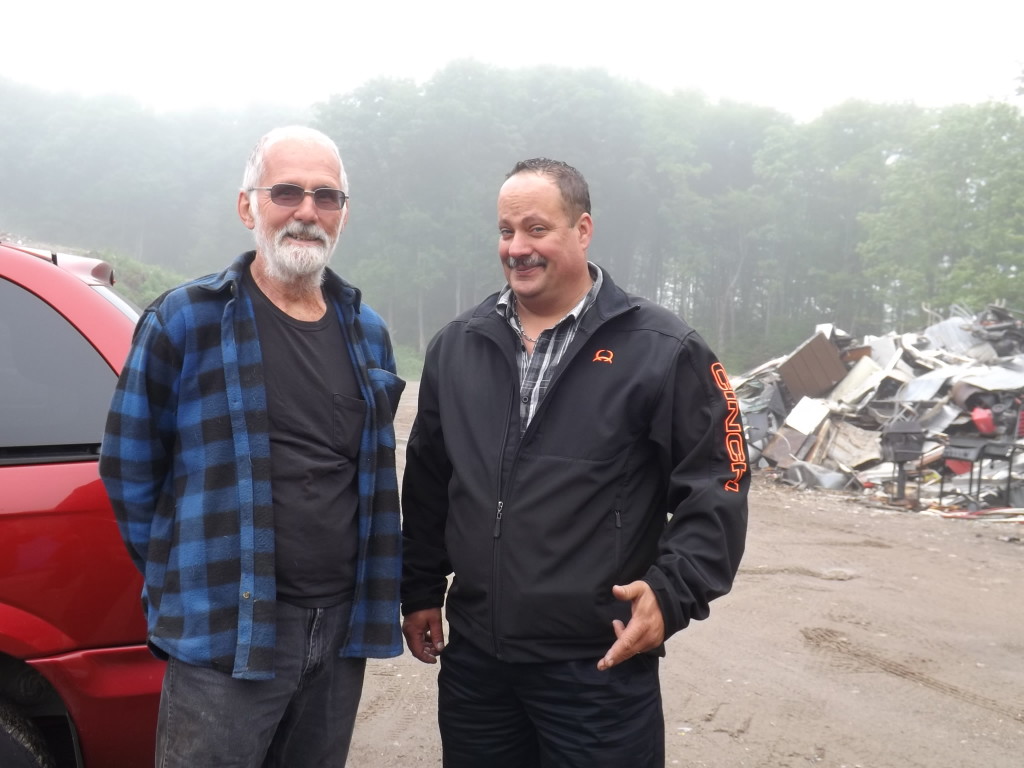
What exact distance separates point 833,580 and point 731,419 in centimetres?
546

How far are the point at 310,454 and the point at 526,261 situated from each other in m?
0.77

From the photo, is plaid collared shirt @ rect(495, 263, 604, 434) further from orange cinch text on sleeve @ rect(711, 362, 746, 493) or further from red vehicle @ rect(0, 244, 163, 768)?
red vehicle @ rect(0, 244, 163, 768)

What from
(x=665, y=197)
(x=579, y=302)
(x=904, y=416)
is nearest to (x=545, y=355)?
(x=579, y=302)

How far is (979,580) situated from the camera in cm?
734

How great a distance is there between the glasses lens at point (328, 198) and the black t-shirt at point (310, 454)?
265 mm

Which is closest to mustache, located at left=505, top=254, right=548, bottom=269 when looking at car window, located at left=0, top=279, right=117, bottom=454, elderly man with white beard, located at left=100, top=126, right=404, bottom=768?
elderly man with white beard, located at left=100, top=126, right=404, bottom=768

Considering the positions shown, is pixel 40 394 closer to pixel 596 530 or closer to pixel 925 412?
pixel 596 530

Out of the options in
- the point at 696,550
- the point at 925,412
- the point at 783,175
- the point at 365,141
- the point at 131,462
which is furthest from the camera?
the point at 365,141

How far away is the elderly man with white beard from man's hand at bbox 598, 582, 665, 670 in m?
0.57

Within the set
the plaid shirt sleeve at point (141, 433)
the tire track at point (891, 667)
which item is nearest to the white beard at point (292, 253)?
the plaid shirt sleeve at point (141, 433)

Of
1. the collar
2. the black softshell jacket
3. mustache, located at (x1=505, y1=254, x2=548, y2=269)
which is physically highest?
mustache, located at (x1=505, y1=254, x2=548, y2=269)

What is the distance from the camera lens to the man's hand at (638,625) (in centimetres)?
208

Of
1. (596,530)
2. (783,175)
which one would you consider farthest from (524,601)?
(783,175)

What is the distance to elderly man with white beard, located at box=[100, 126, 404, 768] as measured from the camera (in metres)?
1.97
